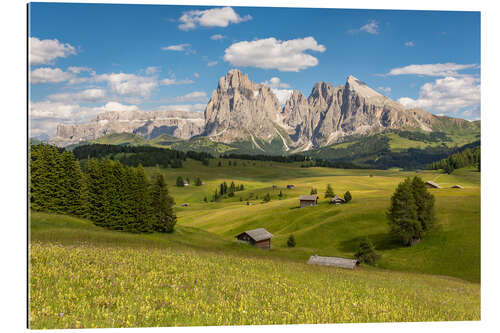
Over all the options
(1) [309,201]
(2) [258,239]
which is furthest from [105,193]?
(1) [309,201]

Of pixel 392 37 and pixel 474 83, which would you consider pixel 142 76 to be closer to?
pixel 392 37

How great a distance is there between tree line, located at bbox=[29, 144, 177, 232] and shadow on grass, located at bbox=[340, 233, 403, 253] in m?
19.7

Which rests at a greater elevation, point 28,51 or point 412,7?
point 412,7

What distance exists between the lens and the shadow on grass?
115 ft

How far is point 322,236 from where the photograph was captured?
136 ft

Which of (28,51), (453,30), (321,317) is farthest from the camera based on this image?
(453,30)

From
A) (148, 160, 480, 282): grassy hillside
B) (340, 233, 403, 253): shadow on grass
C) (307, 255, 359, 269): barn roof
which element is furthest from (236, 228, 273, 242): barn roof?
(307, 255, 359, 269): barn roof

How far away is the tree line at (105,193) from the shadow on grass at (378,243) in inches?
778

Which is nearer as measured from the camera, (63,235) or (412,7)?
(412,7)

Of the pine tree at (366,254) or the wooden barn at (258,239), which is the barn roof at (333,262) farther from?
the wooden barn at (258,239)

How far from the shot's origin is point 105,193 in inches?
1099

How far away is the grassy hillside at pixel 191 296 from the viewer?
10289mm
